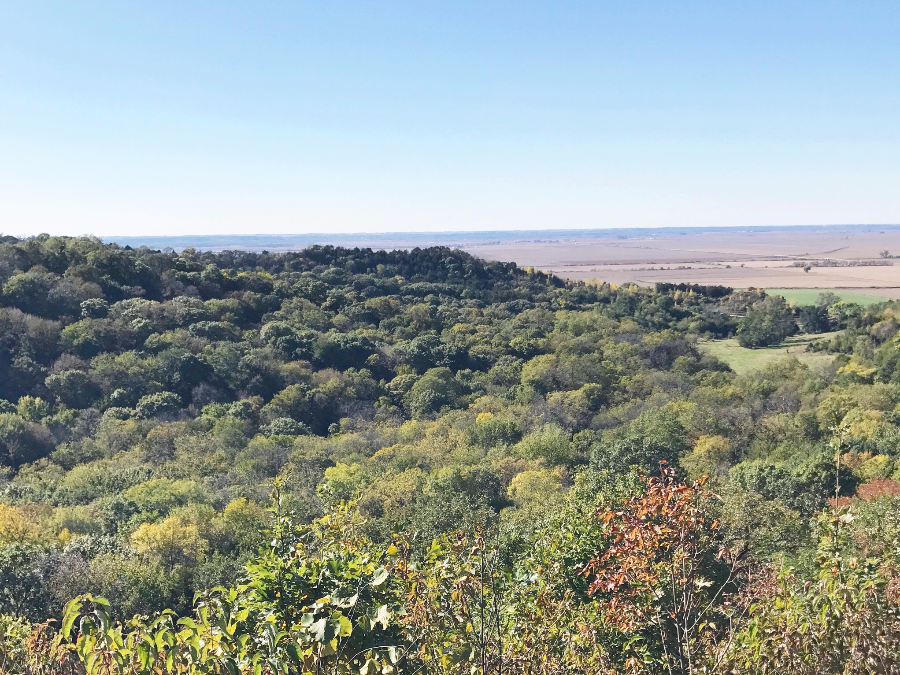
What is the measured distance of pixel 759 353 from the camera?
58.2m

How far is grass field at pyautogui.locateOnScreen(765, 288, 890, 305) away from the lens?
7791cm

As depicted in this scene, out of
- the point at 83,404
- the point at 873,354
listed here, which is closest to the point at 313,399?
the point at 83,404

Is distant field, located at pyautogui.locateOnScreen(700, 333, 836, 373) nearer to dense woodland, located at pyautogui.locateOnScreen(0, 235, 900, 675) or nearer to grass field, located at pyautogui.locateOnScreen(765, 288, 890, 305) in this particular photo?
dense woodland, located at pyautogui.locateOnScreen(0, 235, 900, 675)

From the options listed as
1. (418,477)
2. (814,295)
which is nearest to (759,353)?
(814,295)

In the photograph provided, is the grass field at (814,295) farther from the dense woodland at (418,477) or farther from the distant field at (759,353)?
the distant field at (759,353)

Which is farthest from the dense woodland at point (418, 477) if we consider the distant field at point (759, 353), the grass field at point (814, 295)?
the grass field at point (814, 295)

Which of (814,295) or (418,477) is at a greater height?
(814,295)

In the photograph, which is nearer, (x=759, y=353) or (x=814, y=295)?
(x=759, y=353)

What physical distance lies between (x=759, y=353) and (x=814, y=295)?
34762 mm

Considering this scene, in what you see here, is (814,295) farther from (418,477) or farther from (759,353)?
(418,477)

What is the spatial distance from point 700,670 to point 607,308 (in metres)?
66.0

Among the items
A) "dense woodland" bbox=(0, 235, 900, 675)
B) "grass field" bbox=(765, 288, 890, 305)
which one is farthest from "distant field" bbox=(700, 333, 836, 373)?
"grass field" bbox=(765, 288, 890, 305)

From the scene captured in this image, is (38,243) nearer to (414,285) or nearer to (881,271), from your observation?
A: (414,285)

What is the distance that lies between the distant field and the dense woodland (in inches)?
70.9
